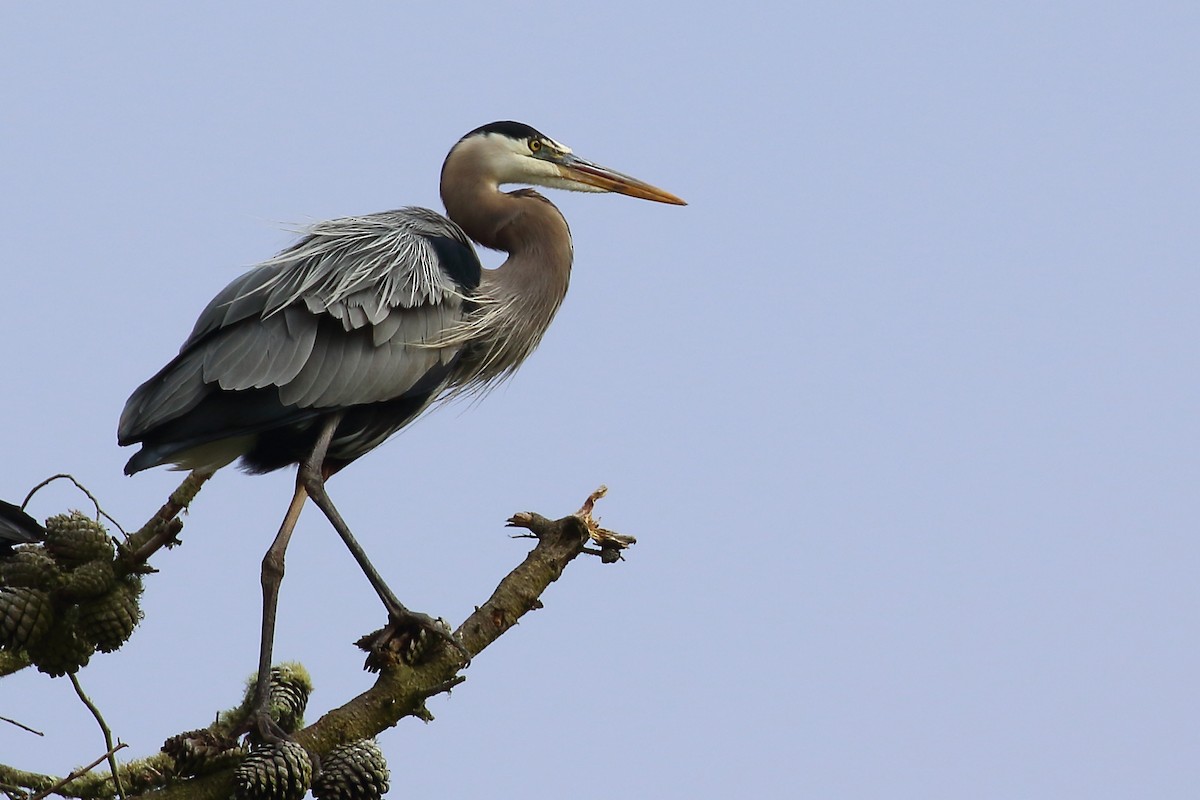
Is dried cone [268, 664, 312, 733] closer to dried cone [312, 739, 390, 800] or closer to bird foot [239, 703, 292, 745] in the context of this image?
bird foot [239, 703, 292, 745]

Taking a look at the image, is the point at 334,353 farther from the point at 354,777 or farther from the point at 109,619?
the point at 354,777

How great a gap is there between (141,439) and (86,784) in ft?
4.18

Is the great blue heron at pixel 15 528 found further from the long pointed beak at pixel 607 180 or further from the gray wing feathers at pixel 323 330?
the long pointed beak at pixel 607 180

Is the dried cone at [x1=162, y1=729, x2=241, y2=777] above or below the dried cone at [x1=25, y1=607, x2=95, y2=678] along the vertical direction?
below

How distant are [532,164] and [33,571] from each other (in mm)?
3433

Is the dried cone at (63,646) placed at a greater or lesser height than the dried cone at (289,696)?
lesser

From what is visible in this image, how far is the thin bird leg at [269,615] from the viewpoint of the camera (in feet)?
14.1

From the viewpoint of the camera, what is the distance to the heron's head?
21.1 feet

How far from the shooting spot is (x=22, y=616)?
3.77m

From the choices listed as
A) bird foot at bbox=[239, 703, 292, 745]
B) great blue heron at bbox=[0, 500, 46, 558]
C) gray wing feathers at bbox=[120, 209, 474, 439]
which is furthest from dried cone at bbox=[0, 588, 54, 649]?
gray wing feathers at bbox=[120, 209, 474, 439]

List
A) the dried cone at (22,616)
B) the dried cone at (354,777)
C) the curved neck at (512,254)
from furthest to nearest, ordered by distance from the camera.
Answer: the curved neck at (512,254) < the dried cone at (354,777) < the dried cone at (22,616)

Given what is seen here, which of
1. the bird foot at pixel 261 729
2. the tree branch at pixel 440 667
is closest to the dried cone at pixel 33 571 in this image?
the tree branch at pixel 440 667

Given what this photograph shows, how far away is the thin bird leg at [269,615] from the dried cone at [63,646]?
2.07ft

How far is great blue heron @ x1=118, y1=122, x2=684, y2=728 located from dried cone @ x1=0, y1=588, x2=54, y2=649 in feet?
2.66
